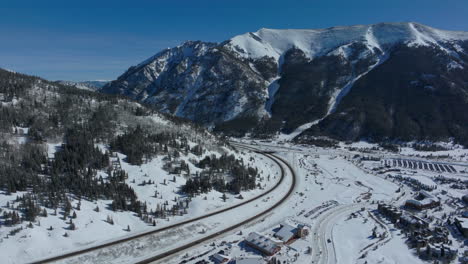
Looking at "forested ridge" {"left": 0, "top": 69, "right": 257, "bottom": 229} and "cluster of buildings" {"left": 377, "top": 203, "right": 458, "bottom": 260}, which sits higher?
"forested ridge" {"left": 0, "top": 69, "right": 257, "bottom": 229}

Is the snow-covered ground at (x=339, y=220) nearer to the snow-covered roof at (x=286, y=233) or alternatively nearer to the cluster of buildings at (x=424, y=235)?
the snow-covered roof at (x=286, y=233)

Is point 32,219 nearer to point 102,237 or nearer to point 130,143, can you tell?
point 102,237

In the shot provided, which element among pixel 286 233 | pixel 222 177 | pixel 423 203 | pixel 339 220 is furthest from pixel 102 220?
pixel 423 203

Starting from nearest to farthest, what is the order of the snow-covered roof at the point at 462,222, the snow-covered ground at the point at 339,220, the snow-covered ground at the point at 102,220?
the snow-covered ground at the point at 102,220, the snow-covered ground at the point at 339,220, the snow-covered roof at the point at 462,222

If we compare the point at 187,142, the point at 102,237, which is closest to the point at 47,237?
the point at 102,237

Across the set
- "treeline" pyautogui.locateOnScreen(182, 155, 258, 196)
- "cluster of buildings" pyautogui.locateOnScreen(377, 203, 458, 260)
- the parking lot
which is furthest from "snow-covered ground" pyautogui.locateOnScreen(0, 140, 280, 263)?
the parking lot

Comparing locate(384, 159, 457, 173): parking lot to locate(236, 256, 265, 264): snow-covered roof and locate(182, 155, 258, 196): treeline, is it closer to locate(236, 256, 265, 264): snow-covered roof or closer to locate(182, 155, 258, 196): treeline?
locate(182, 155, 258, 196): treeline

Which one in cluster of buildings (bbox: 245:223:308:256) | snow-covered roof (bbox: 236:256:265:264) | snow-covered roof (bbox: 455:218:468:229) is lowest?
snow-covered roof (bbox: 236:256:265:264)

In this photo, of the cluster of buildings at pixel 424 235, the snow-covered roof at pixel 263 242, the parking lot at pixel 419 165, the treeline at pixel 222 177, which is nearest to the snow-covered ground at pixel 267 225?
the snow-covered roof at pixel 263 242
